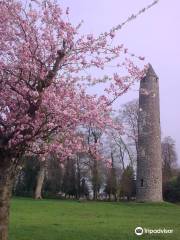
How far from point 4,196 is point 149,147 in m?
33.6

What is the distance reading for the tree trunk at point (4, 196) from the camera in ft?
26.6

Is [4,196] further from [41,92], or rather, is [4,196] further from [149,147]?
[149,147]

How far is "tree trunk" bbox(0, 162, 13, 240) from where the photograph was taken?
26.6 feet

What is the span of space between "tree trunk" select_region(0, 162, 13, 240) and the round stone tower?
3291 centimetres

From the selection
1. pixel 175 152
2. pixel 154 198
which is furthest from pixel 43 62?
pixel 175 152

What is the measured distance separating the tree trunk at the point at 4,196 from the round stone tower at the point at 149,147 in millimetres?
32906

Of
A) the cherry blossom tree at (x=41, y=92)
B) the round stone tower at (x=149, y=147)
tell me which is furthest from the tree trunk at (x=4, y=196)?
the round stone tower at (x=149, y=147)

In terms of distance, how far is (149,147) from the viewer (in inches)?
1618
